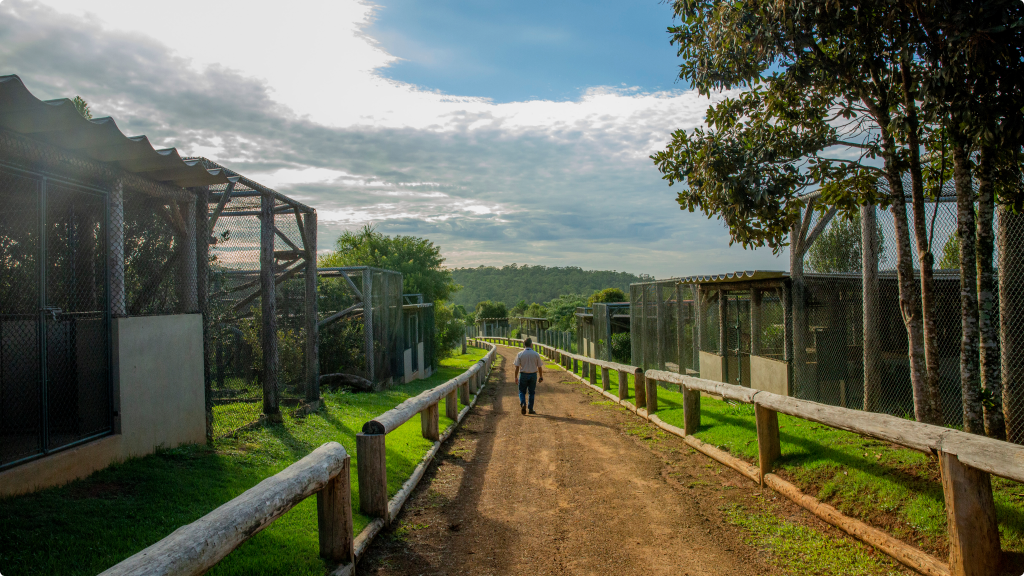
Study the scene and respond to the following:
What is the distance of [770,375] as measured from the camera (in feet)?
32.2

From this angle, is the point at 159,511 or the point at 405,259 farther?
the point at 405,259

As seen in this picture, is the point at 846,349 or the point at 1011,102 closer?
the point at 1011,102

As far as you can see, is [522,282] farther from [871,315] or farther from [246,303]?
[871,315]

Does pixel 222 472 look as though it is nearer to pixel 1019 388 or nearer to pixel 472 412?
pixel 472 412

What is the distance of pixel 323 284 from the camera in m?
16.4

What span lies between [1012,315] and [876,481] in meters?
2.20

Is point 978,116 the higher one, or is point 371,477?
point 978,116

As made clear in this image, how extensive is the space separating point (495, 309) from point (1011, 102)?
2779 inches

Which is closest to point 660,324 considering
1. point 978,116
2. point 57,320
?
point 978,116

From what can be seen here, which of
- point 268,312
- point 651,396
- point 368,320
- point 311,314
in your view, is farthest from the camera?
point 368,320

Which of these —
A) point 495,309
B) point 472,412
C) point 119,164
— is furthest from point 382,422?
point 495,309

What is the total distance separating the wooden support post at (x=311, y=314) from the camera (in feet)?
32.2

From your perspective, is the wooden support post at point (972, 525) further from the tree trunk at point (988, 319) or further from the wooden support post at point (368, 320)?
the wooden support post at point (368, 320)

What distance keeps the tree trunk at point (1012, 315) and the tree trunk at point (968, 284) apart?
1.01 meters
